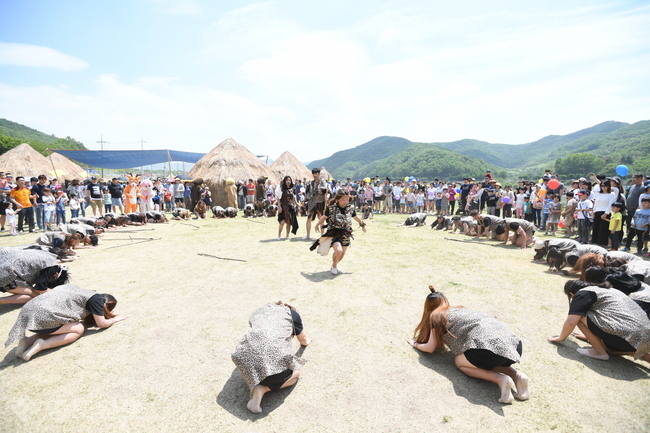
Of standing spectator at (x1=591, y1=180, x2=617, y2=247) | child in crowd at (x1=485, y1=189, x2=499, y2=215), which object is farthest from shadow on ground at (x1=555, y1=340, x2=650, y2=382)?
child in crowd at (x1=485, y1=189, x2=499, y2=215)

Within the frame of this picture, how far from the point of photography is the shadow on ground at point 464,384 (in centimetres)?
284

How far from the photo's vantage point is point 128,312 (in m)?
4.59

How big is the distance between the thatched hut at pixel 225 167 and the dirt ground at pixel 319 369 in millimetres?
14018

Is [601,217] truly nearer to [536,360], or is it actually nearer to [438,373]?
[536,360]

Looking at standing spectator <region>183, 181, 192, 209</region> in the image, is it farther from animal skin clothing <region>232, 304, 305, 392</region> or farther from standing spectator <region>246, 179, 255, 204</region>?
animal skin clothing <region>232, 304, 305, 392</region>

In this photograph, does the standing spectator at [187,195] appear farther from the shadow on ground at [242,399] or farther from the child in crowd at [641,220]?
the child in crowd at [641,220]

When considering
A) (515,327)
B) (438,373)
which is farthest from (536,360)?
(438,373)

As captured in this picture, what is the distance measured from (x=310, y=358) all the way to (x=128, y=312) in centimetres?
279

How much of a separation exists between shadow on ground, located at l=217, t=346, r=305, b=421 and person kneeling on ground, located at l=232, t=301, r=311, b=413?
0.18ft

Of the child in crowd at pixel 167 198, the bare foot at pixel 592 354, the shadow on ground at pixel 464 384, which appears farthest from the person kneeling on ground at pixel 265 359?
the child in crowd at pixel 167 198

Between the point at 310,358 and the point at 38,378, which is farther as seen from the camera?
the point at 310,358

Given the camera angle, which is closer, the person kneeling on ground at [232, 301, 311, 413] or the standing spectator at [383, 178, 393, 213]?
the person kneeling on ground at [232, 301, 311, 413]

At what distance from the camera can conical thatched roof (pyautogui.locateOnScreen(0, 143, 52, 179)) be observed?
25486mm

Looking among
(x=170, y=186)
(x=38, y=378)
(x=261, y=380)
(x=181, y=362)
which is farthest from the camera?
(x=170, y=186)
